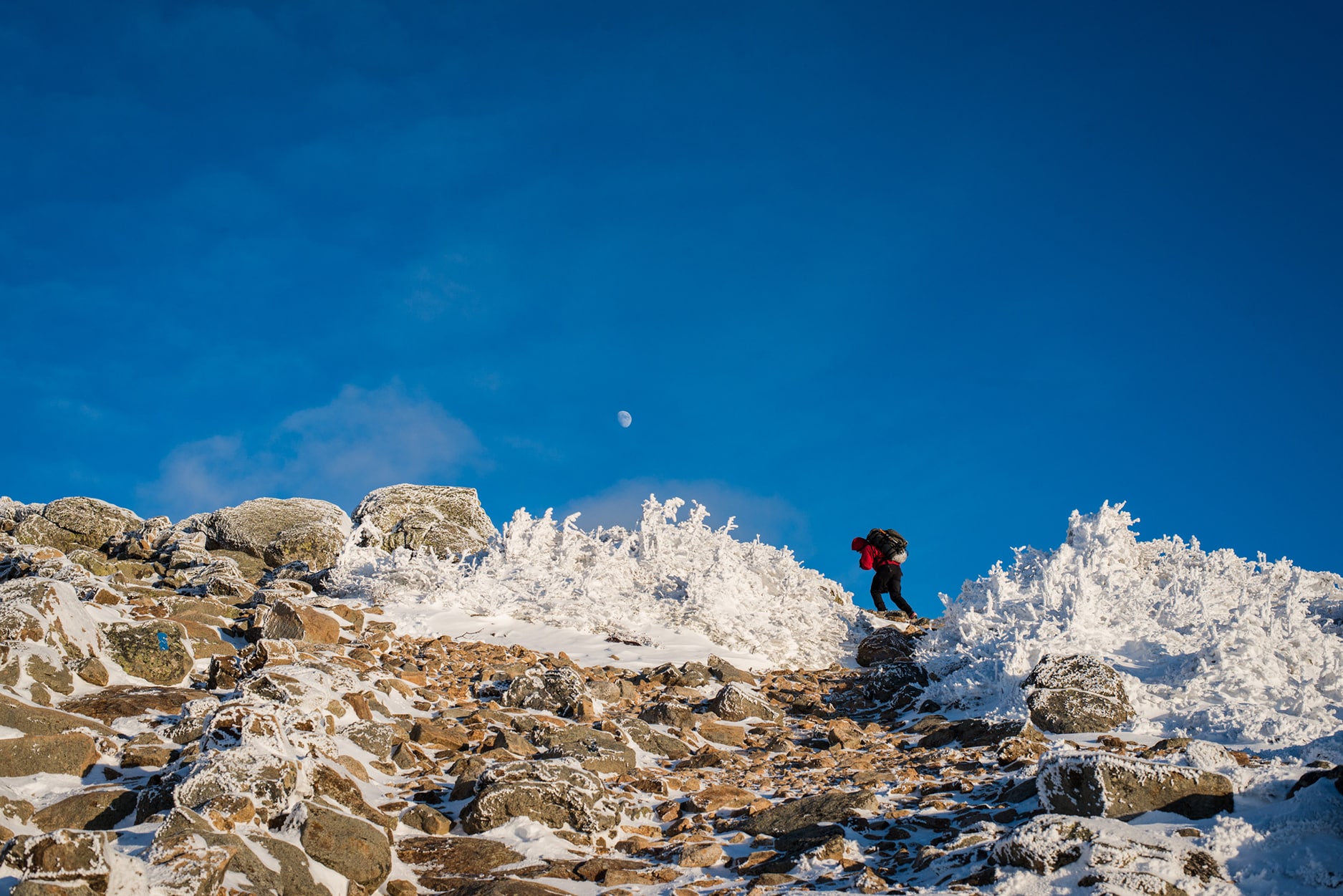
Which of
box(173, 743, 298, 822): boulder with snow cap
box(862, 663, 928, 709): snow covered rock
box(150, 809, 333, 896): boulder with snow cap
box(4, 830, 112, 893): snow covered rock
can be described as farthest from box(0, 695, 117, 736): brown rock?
box(862, 663, 928, 709): snow covered rock

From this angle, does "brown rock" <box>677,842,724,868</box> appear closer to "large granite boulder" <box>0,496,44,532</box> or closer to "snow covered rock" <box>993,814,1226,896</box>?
"snow covered rock" <box>993,814,1226,896</box>

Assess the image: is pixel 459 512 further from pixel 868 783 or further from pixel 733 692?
pixel 868 783

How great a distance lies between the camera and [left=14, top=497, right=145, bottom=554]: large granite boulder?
16.6 metres

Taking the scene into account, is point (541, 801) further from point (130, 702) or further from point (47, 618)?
point (47, 618)

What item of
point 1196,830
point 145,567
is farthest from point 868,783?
point 145,567

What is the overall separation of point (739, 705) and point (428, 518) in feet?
35.5

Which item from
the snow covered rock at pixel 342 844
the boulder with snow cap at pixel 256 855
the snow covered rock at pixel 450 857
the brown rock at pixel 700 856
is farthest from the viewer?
the brown rock at pixel 700 856

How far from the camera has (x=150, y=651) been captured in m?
8.73

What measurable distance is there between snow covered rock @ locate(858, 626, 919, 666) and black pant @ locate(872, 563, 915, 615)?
1.60 m

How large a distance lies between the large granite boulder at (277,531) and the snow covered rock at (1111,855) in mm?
14989

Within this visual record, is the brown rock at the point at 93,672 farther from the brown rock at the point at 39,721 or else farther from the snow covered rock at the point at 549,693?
the snow covered rock at the point at 549,693

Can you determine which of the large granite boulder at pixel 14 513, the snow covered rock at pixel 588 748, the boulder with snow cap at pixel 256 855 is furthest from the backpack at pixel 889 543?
the large granite boulder at pixel 14 513

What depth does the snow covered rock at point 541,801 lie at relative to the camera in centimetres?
618

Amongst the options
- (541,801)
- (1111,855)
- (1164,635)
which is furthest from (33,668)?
(1164,635)
